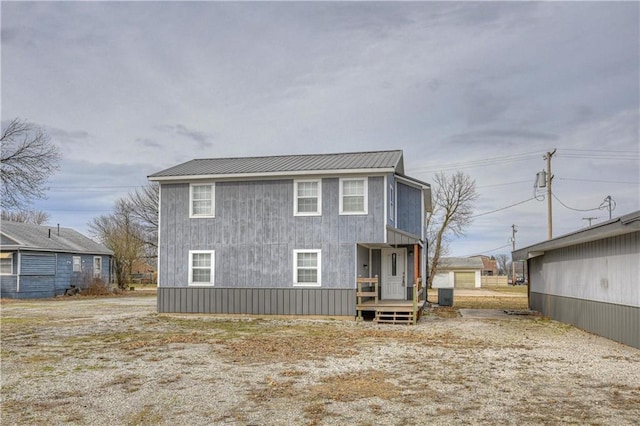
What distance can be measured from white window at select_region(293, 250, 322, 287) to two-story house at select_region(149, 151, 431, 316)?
0.03 m

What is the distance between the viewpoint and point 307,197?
1980cm

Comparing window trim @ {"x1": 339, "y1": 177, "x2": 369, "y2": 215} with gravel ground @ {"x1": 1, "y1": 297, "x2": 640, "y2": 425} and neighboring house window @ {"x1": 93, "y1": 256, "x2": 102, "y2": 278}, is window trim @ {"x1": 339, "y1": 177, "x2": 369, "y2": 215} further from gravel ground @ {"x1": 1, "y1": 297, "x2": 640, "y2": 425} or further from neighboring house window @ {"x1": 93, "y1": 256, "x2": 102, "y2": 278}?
neighboring house window @ {"x1": 93, "y1": 256, "x2": 102, "y2": 278}

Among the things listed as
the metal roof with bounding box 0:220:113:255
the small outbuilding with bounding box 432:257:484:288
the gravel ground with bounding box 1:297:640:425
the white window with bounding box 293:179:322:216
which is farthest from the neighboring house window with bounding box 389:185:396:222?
the small outbuilding with bounding box 432:257:484:288

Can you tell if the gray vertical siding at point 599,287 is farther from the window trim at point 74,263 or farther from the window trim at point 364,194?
the window trim at point 74,263

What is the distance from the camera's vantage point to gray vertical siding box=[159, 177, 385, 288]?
62.9 ft

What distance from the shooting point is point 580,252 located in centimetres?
1719

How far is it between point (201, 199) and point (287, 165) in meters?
3.40

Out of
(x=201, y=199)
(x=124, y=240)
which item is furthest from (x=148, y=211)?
(x=201, y=199)

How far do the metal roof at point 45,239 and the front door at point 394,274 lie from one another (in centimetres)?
2099

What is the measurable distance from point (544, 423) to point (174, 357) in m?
7.15

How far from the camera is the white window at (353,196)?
19.3m

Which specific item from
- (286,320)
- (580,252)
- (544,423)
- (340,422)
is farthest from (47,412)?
(580,252)

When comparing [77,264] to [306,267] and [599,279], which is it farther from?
[599,279]

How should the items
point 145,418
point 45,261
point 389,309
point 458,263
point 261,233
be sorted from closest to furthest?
point 145,418
point 389,309
point 261,233
point 45,261
point 458,263
